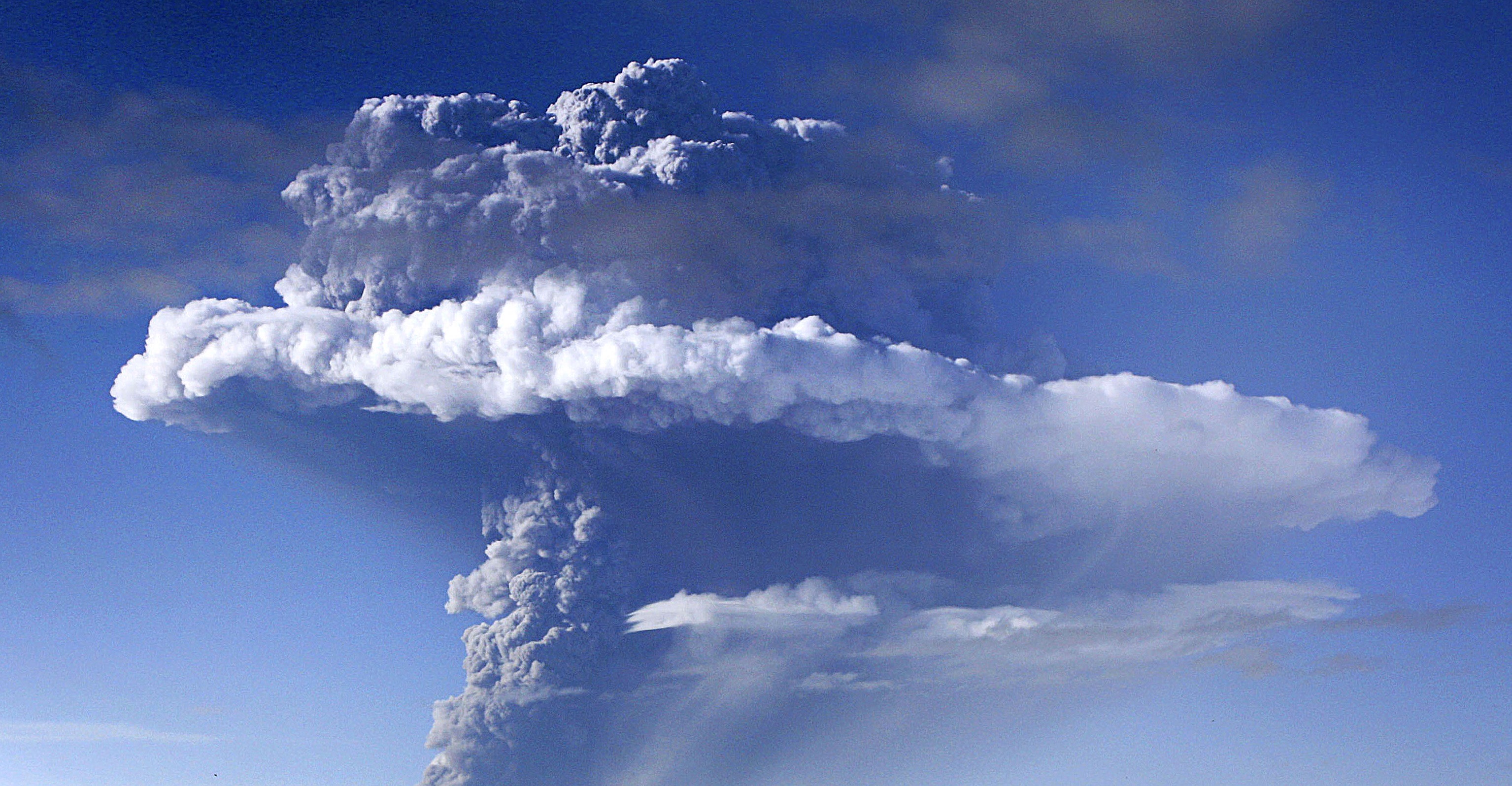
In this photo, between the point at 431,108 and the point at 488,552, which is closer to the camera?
the point at 431,108

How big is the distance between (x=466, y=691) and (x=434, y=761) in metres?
4.28

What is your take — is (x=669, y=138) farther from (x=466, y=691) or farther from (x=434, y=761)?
(x=434, y=761)

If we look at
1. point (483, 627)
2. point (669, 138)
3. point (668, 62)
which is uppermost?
point (668, 62)

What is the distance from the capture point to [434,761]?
6231cm

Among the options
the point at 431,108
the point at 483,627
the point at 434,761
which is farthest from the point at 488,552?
the point at 431,108

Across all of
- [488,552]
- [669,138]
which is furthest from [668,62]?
[488,552]

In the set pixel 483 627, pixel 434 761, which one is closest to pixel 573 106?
pixel 483 627

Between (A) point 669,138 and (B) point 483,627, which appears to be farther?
(B) point 483,627

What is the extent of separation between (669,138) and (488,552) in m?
20.6

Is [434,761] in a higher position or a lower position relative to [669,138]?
lower

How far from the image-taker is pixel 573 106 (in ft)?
182

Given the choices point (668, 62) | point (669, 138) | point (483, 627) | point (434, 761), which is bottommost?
point (434, 761)

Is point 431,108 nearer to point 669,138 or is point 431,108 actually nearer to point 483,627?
point 669,138

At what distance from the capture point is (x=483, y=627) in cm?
6069
